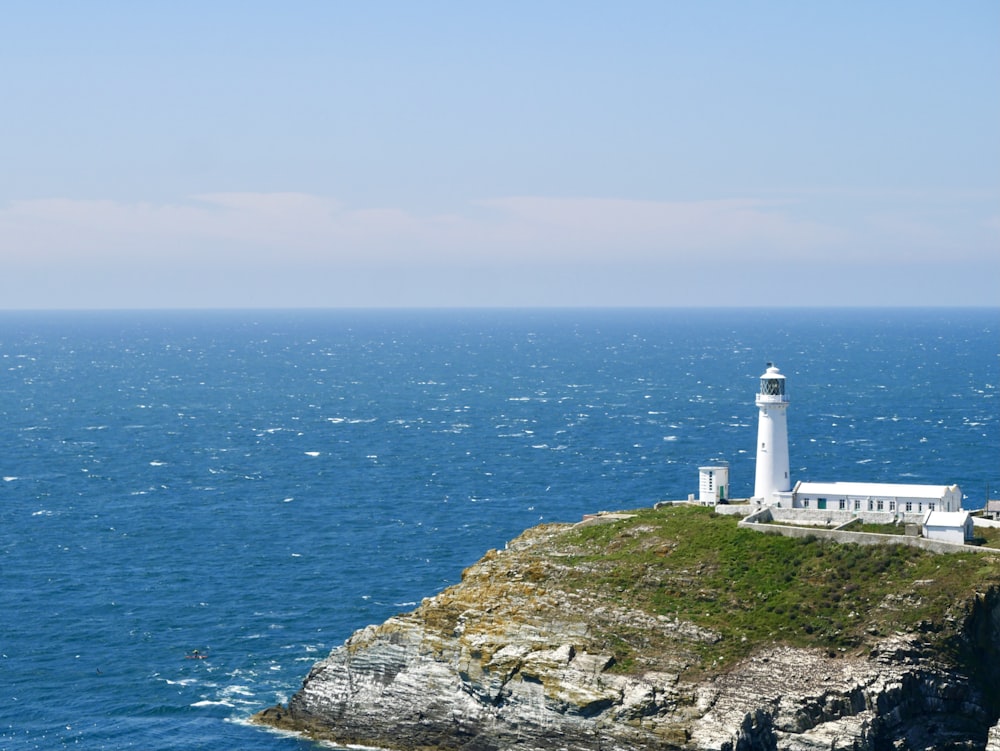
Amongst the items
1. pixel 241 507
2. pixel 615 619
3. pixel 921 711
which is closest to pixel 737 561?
pixel 615 619

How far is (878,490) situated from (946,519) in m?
6.11

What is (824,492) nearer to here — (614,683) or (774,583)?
(774,583)

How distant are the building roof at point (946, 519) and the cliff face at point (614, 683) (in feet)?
17.9

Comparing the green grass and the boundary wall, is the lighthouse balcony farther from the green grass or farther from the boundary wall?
the green grass

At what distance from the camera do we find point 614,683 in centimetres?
5819

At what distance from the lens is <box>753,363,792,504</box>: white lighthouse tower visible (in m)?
73.2

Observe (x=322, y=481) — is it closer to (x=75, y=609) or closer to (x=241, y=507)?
(x=241, y=507)

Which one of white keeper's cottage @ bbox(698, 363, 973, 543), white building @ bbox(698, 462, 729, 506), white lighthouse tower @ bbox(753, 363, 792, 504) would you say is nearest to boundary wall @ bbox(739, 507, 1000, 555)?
white keeper's cottage @ bbox(698, 363, 973, 543)

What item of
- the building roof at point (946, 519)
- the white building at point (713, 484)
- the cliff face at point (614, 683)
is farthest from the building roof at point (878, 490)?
the cliff face at point (614, 683)

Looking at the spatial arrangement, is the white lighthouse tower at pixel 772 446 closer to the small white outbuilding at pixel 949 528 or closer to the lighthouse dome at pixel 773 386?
the lighthouse dome at pixel 773 386

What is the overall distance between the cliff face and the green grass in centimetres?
64

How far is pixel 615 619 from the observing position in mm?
61969

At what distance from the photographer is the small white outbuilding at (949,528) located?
208ft

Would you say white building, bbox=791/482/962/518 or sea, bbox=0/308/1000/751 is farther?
sea, bbox=0/308/1000/751
